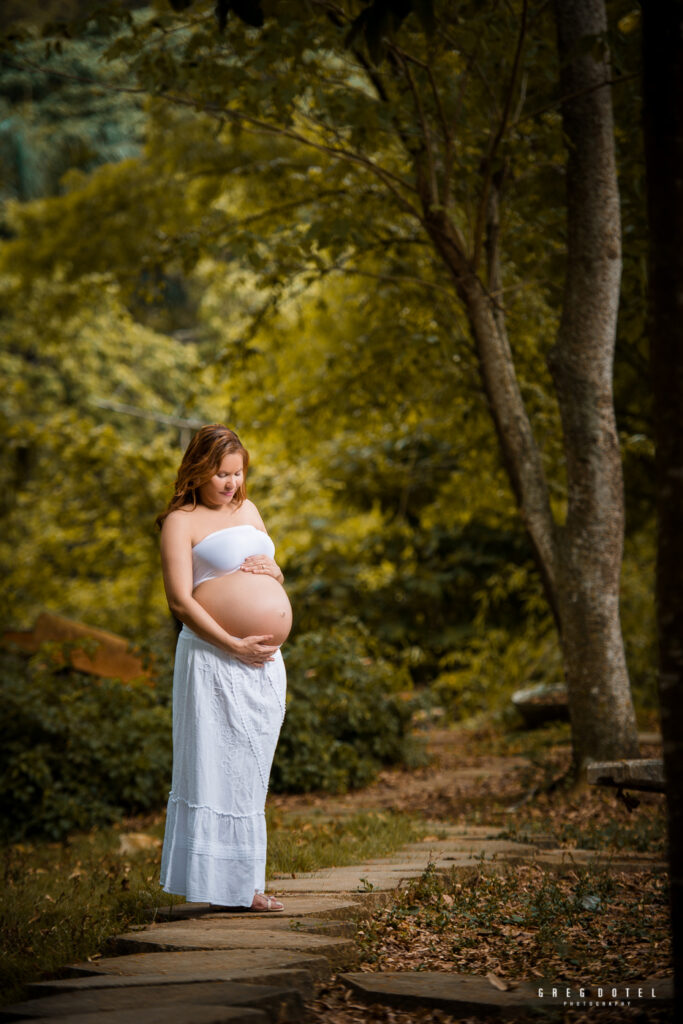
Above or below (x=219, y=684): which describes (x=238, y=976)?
below

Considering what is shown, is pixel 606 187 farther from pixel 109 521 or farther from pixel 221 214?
pixel 109 521

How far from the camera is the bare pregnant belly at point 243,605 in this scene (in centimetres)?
367

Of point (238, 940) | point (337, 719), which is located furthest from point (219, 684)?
point (337, 719)

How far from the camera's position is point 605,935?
3455 millimetres

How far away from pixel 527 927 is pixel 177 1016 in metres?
1.63

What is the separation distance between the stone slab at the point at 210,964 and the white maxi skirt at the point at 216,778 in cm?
52

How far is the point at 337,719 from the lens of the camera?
8328mm

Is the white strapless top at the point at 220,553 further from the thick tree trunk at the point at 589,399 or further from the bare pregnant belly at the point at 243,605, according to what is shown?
the thick tree trunk at the point at 589,399

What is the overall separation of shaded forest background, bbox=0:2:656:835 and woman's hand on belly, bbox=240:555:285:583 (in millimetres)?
3048

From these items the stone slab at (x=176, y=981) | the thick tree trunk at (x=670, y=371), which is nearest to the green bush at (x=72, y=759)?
the stone slab at (x=176, y=981)

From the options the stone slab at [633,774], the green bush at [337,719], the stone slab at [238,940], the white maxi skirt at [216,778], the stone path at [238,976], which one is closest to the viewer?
the stone path at [238,976]

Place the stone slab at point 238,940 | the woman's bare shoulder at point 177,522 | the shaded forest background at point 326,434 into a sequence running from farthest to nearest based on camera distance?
the shaded forest background at point 326,434
the woman's bare shoulder at point 177,522
the stone slab at point 238,940

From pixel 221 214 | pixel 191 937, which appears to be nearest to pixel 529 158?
pixel 221 214

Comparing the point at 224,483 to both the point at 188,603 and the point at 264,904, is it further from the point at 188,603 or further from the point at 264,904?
the point at 264,904
